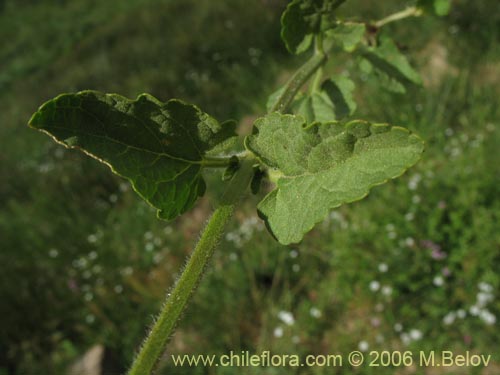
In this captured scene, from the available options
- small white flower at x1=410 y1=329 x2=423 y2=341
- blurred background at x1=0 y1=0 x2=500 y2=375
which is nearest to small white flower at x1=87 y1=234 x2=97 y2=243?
blurred background at x1=0 y1=0 x2=500 y2=375

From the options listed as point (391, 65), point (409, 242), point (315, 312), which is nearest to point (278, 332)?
point (315, 312)

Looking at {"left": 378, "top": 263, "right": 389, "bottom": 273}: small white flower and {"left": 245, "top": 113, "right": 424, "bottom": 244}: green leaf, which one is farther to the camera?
{"left": 378, "top": 263, "right": 389, "bottom": 273}: small white flower

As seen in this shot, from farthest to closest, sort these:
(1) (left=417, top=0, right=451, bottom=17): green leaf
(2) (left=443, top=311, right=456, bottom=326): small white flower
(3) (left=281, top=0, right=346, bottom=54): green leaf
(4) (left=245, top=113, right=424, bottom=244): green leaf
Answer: (2) (left=443, top=311, right=456, bottom=326): small white flower, (1) (left=417, top=0, right=451, bottom=17): green leaf, (3) (left=281, top=0, right=346, bottom=54): green leaf, (4) (left=245, top=113, right=424, bottom=244): green leaf

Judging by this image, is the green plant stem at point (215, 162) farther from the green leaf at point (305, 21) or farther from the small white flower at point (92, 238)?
the small white flower at point (92, 238)

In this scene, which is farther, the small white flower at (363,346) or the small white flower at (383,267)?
the small white flower at (383,267)

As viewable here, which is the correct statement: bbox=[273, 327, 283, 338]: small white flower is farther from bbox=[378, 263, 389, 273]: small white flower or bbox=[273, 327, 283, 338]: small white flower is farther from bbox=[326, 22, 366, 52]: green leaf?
bbox=[326, 22, 366, 52]: green leaf

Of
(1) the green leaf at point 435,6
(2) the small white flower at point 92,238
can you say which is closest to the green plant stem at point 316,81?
(1) the green leaf at point 435,6

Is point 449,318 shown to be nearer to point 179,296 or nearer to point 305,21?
point 305,21

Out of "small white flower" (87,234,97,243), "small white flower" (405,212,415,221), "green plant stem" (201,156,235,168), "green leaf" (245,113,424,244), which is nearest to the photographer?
"green leaf" (245,113,424,244)
